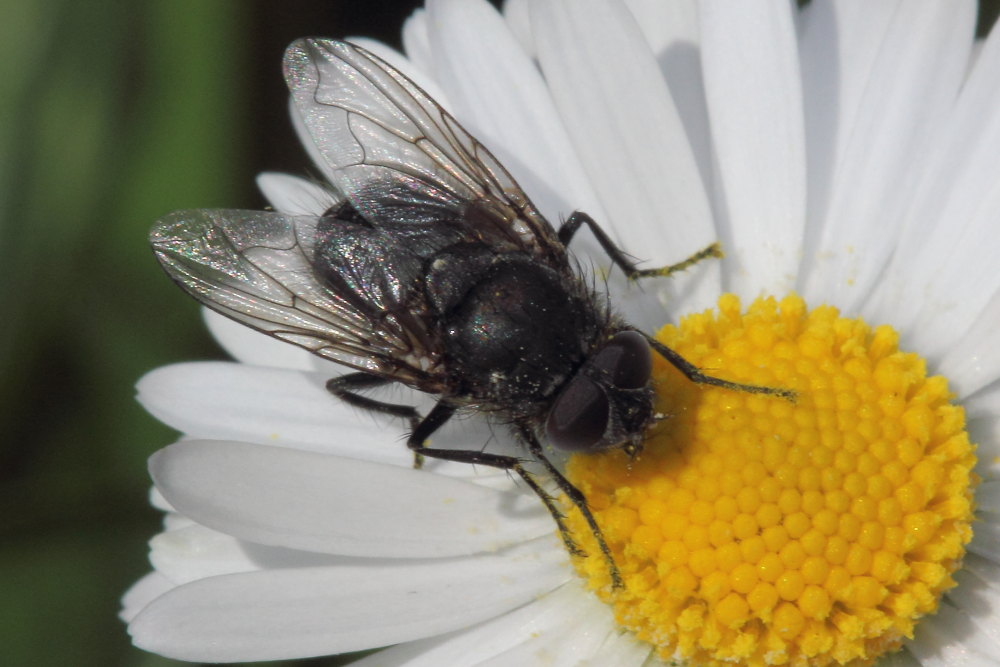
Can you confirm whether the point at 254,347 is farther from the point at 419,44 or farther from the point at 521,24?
the point at 521,24

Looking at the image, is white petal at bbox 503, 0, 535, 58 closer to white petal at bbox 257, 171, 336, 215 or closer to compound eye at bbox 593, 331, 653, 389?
white petal at bbox 257, 171, 336, 215

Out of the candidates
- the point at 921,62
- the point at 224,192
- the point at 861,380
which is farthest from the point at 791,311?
the point at 224,192

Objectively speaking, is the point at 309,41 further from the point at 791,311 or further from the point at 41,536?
the point at 41,536

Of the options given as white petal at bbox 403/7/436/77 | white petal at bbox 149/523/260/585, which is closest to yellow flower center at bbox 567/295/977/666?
white petal at bbox 149/523/260/585

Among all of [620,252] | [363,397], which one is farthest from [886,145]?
[363,397]

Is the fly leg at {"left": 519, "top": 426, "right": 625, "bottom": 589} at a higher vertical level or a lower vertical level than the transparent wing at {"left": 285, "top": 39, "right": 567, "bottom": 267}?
lower

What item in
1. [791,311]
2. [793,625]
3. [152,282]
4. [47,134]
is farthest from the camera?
[152,282]
